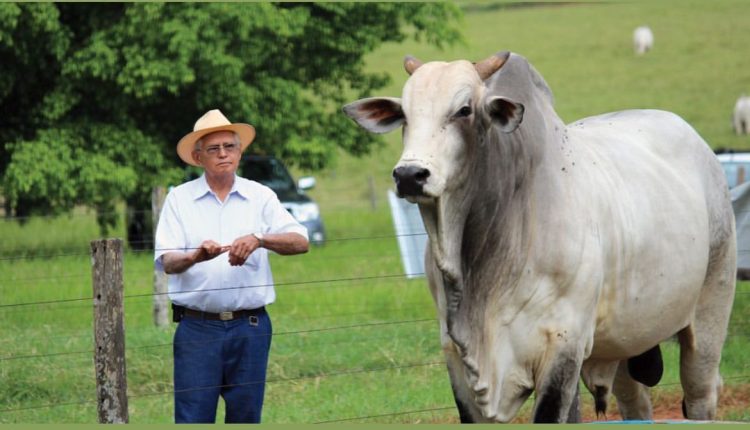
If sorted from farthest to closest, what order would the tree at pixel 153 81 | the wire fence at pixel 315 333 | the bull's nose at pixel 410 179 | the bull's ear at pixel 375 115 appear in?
the tree at pixel 153 81 → the wire fence at pixel 315 333 → the bull's ear at pixel 375 115 → the bull's nose at pixel 410 179

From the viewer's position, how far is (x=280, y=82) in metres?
21.4

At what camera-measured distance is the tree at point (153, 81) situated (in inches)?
782

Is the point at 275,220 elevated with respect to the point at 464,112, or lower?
lower

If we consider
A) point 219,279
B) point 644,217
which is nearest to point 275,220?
point 219,279

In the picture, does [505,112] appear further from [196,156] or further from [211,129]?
[196,156]

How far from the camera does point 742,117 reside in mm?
37281

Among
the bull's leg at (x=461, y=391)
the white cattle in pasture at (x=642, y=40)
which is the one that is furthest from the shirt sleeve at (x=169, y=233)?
the white cattle in pasture at (x=642, y=40)

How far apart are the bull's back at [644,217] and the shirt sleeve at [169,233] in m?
1.79

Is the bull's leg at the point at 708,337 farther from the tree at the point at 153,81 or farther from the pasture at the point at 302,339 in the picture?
the tree at the point at 153,81

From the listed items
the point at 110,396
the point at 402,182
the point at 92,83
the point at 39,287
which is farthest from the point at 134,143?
the point at 402,182

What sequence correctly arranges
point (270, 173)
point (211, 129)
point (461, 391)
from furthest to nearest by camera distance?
point (270, 173) < point (211, 129) < point (461, 391)


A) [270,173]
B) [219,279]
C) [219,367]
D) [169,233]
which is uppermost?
[270,173]

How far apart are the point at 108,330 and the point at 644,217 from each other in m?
2.57

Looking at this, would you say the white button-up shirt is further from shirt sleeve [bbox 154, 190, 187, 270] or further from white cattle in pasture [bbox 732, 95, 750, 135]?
white cattle in pasture [bbox 732, 95, 750, 135]
